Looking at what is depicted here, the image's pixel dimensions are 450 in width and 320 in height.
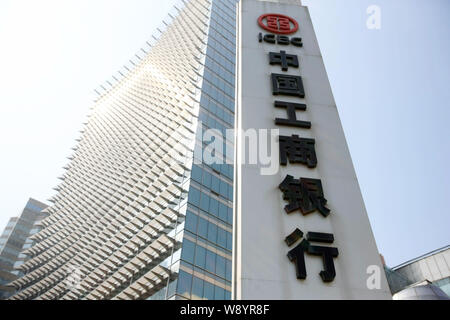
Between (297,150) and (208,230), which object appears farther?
(208,230)

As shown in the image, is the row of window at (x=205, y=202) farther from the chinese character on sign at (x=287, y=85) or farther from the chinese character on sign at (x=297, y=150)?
the chinese character on sign at (x=297, y=150)

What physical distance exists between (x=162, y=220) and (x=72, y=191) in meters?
43.4

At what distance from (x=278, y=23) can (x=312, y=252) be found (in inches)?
498

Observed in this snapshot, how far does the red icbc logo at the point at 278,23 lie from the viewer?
18523mm

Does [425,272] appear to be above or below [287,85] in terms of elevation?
above

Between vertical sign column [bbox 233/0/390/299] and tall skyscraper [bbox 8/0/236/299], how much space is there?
2057cm

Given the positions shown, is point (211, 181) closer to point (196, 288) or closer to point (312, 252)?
point (196, 288)

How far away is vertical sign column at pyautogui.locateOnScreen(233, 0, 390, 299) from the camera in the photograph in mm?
10195

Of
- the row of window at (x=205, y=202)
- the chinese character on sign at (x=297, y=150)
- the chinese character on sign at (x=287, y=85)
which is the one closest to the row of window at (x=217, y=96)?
the row of window at (x=205, y=202)

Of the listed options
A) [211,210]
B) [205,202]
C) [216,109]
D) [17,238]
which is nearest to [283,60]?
[205,202]

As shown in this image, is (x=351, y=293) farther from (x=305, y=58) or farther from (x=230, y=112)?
(x=230, y=112)

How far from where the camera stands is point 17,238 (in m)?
102

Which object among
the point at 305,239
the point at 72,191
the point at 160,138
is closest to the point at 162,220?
the point at 160,138

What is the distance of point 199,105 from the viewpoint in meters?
46.2
